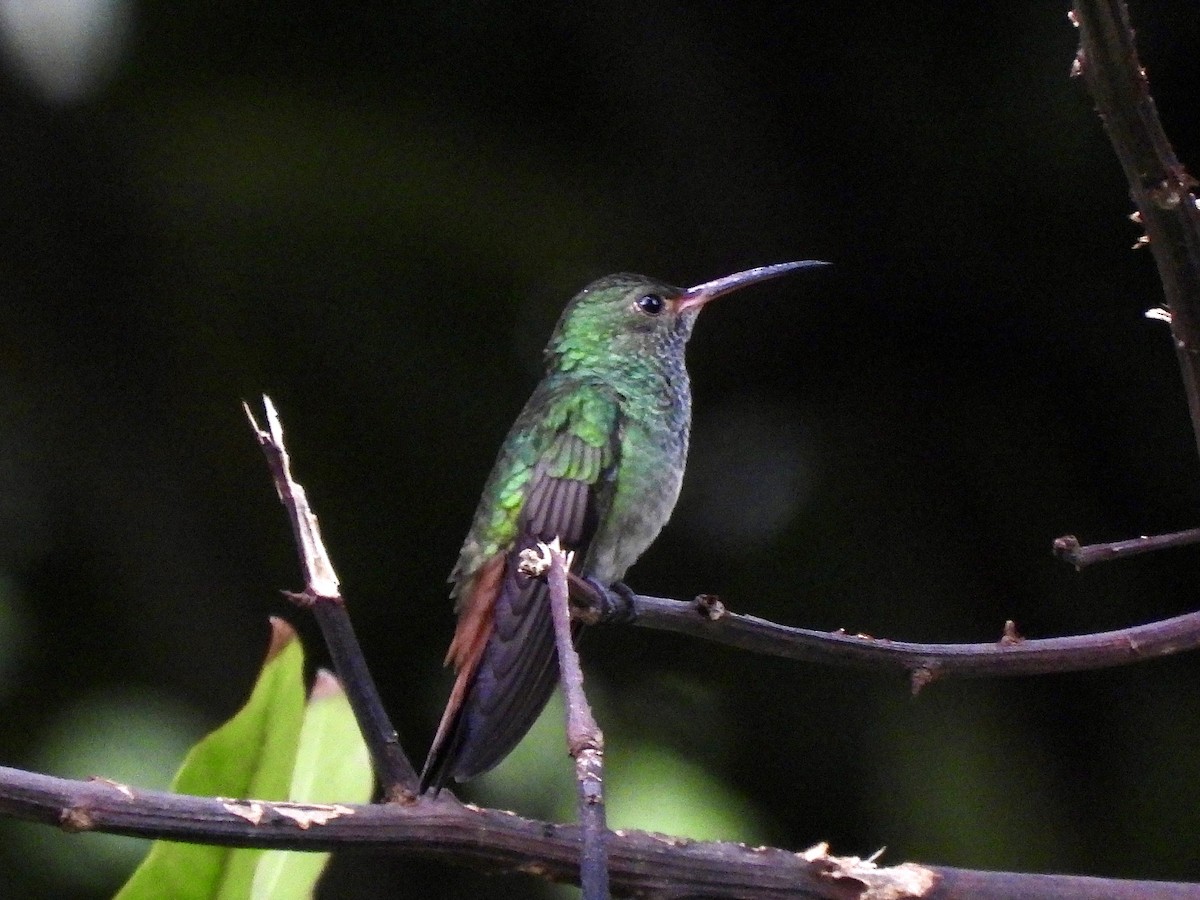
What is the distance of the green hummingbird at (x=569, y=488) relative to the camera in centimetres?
142

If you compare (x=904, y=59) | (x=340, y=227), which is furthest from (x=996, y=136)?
(x=340, y=227)

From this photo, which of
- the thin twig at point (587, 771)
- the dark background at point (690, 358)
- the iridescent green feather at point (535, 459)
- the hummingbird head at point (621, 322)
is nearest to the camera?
the thin twig at point (587, 771)

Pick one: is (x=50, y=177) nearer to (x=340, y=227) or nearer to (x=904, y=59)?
(x=340, y=227)

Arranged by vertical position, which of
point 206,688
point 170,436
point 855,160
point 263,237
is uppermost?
point 855,160

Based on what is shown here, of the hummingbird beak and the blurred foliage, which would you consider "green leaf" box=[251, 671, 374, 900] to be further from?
the hummingbird beak

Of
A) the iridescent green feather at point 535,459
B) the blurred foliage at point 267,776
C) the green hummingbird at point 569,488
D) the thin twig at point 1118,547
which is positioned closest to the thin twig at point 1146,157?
the thin twig at point 1118,547

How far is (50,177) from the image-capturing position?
253 centimetres

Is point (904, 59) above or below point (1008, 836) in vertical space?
above

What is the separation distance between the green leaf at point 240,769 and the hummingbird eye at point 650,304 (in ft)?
2.97

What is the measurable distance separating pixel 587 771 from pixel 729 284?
1.36 meters

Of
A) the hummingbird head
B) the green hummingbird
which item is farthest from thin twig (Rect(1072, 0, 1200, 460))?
the hummingbird head

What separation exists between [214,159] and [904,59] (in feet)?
4.04

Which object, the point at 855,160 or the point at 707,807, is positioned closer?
the point at 707,807

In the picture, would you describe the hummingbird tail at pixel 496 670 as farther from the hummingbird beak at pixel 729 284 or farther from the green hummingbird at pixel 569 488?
the hummingbird beak at pixel 729 284
